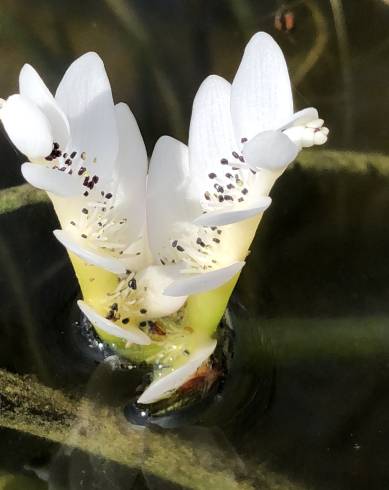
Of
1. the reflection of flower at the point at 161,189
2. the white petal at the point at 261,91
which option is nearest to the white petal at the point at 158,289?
the reflection of flower at the point at 161,189

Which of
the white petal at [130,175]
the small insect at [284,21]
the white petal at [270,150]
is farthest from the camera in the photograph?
the small insect at [284,21]

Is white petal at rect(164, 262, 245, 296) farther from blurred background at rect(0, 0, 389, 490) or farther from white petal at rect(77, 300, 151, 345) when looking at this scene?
blurred background at rect(0, 0, 389, 490)

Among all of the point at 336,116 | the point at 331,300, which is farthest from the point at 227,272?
the point at 336,116

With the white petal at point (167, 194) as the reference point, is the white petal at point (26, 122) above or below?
above

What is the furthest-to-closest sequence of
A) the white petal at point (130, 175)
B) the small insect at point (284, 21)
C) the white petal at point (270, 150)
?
the small insect at point (284, 21), the white petal at point (130, 175), the white petal at point (270, 150)

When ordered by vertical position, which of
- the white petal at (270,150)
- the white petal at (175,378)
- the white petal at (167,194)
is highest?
the white petal at (270,150)

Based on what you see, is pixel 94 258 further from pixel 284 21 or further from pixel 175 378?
pixel 284 21

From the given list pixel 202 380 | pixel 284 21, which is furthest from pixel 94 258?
pixel 284 21

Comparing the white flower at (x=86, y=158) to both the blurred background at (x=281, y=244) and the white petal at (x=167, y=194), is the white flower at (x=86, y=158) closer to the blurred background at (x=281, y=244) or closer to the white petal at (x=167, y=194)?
the white petal at (x=167, y=194)

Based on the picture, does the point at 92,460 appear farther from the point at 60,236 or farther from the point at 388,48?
the point at 388,48
